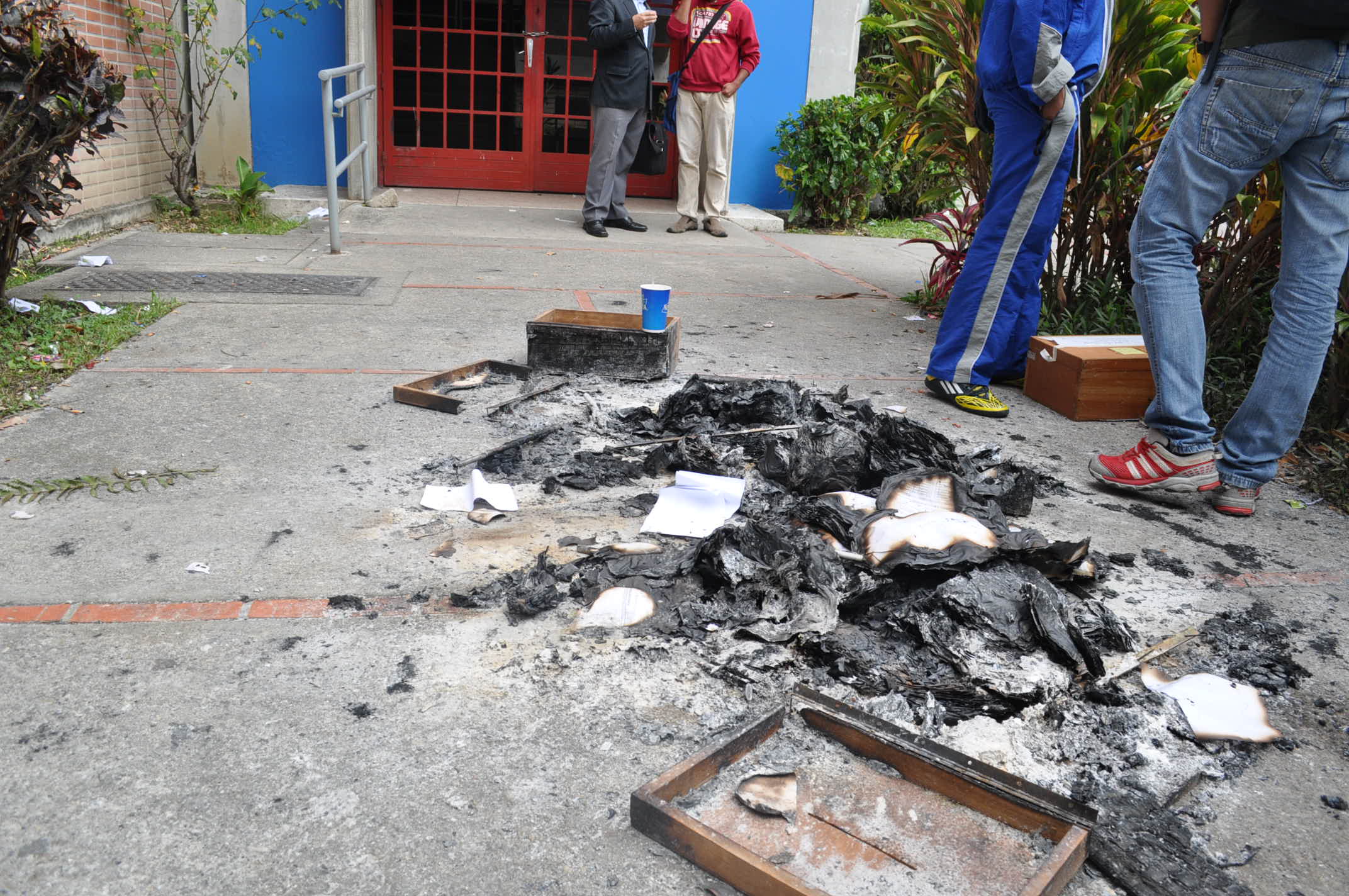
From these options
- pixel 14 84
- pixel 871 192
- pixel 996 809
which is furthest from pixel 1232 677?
pixel 871 192

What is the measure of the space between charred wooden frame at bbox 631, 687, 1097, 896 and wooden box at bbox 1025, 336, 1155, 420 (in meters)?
2.58

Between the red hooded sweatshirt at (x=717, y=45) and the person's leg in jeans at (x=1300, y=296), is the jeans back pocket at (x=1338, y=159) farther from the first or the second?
the red hooded sweatshirt at (x=717, y=45)

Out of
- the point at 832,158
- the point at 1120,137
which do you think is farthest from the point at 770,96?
the point at 1120,137

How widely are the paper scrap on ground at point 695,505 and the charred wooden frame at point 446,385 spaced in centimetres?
109

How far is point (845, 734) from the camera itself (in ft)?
6.34

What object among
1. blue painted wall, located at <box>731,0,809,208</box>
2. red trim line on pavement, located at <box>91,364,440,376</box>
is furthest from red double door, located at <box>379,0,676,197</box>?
red trim line on pavement, located at <box>91,364,440,376</box>

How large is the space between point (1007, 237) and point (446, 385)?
2.35m

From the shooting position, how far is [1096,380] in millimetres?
4059

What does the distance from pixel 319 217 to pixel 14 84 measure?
412 centimetres

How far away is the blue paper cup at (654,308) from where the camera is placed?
13.5 ft

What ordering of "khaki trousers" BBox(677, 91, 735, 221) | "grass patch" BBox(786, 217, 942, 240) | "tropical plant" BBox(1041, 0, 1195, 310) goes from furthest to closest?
1. "grass patch" BBox(786, 217, 942, 240)
2. "khaki trousers" BBox(677, 91, 735, 221)
3. "tropical plant" BBox(1041, 0, 1195, 310)

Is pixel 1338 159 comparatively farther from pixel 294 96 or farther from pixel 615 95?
pixel 294 96

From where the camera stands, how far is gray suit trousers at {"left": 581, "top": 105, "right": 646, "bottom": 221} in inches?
321

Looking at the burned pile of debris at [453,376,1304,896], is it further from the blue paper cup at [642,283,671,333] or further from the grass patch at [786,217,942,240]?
the grass patch at [786,217,942,240]
